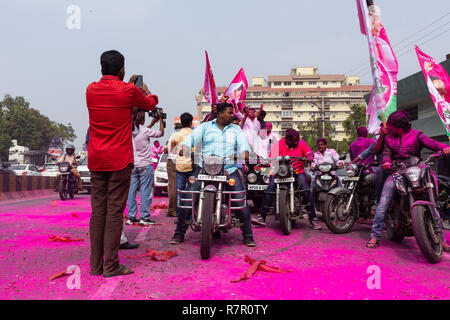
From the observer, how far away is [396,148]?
5.13 metres

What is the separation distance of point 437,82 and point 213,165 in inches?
207

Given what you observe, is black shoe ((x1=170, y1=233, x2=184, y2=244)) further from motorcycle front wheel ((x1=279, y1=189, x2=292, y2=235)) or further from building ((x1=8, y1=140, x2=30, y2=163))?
building ((x1=8, y1=140, x2=30, y2=163))

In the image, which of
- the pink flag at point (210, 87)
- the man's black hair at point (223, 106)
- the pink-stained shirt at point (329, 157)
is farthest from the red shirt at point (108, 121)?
the pink flag at point (210, 87)

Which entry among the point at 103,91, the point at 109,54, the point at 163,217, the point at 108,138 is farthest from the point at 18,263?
the point at 163,217

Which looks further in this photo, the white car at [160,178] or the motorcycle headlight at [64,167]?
the white car at [160,178]

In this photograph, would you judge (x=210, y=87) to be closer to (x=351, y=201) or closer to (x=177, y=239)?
(x=351, y=201)

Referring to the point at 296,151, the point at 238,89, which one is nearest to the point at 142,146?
the point at 296,151

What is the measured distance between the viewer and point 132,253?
4.61m

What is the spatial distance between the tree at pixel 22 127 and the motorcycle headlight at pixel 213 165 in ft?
199

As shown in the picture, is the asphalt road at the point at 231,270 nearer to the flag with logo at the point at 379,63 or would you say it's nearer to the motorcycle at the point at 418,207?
the motorcycle at the point at 418,207

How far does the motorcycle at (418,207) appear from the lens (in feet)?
14.0

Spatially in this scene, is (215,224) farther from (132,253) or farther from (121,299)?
(121,299)

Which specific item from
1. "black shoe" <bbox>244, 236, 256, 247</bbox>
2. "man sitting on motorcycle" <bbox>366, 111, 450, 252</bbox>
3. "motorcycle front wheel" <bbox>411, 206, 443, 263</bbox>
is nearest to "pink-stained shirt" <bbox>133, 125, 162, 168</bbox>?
"black shoe" <bbox>244, 236, 256, 247</bbox>

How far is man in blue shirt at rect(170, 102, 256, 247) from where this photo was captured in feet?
16.6
